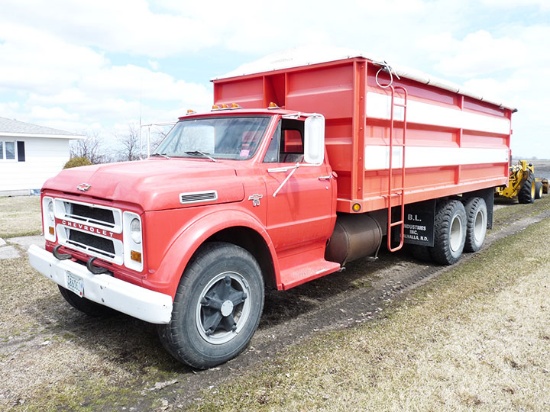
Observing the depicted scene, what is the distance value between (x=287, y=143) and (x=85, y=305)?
276cm

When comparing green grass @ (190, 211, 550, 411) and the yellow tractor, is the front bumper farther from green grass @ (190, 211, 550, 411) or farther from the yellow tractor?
the yellow tractor

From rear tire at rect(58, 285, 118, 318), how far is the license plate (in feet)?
3.09

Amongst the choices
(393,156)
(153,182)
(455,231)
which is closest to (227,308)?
(153,182)

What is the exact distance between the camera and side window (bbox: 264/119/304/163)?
446 centimetres

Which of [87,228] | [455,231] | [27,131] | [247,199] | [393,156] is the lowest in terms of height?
[455,231]

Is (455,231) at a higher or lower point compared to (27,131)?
lower

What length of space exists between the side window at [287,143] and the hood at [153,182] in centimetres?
59

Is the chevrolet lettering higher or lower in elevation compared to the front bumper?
higher

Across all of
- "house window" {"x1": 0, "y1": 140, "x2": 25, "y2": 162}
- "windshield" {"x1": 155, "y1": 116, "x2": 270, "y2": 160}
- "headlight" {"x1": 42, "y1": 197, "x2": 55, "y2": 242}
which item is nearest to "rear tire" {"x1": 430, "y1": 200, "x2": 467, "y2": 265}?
"windshield" {"x1": 155, "y1": 116, "x2": 270, "y2": 160}

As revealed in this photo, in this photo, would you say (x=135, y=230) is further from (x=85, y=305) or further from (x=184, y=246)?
(x=85, y=305)

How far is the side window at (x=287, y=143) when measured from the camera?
14.6 feet

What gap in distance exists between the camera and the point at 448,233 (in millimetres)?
7027

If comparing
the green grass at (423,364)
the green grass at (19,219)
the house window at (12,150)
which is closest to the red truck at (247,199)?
the green grass at (423,364)

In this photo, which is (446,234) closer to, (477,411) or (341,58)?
(341,58)
